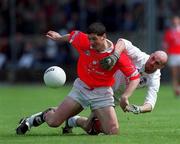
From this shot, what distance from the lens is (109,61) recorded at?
14.9 metres

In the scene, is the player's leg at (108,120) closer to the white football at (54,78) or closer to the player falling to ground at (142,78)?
the player falling to ground at (142,78)

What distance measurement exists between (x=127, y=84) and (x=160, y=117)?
14.2 ft

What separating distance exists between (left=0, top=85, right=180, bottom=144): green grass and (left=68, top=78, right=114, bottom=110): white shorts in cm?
58

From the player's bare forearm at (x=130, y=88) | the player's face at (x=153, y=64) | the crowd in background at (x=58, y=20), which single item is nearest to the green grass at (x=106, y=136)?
the player's bare forearm at (x=130, y=88)

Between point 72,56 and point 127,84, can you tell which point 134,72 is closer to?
point 127,84

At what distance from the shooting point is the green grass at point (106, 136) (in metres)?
14.6

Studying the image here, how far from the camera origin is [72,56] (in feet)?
124

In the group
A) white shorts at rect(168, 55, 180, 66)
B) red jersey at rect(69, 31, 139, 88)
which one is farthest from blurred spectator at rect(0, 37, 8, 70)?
red jersey at rect(69, 31, 139, 88)

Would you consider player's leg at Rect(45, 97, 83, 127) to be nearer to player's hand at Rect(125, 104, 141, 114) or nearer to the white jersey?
the white jersey

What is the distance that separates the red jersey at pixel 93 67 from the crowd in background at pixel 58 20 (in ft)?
72.1

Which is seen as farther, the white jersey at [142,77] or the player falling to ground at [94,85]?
the white jersey at [142,77]

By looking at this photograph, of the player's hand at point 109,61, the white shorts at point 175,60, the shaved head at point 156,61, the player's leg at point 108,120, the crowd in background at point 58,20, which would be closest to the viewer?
the player's hand at point 109,61

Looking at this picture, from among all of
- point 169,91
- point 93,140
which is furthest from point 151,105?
point 169,91

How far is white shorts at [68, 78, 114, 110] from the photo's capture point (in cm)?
1546
